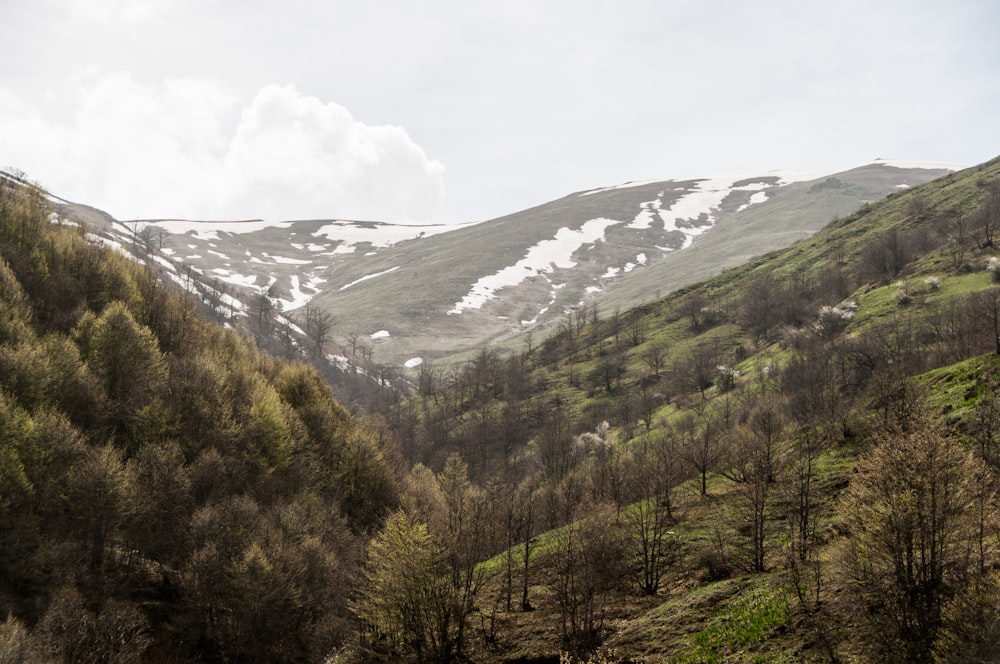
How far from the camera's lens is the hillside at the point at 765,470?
2225 centimetres

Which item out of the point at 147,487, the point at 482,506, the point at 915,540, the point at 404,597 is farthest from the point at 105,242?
the point at 915,540

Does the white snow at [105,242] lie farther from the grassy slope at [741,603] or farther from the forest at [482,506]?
the grassy slope at [741,603]

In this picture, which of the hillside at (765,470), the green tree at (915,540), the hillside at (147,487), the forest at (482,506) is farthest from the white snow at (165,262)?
the green tree at (915,540)

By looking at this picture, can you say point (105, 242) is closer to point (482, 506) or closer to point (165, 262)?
point (165, 262)

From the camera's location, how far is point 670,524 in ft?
141

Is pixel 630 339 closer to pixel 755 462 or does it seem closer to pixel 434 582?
pixel 755 462

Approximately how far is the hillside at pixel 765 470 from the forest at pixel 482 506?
0.70ft

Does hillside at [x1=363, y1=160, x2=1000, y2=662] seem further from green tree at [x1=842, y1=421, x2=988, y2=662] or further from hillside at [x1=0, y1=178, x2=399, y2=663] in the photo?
hillside at [x1=0, y1=178, x2=399, y2=663]

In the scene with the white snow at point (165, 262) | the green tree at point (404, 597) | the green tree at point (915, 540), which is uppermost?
the white snow at point (165, 262)

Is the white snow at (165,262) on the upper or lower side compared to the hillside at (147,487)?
upper

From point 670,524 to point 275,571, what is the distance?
2656cm

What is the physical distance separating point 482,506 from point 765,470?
2062cm

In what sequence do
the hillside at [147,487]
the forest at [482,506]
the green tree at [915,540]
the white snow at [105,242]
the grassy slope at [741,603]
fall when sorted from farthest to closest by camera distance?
the white snow at [105,242], the hillside at [147,487], the grassy slope at [741,603], the forest at [482,506], the green tree at [915,540]

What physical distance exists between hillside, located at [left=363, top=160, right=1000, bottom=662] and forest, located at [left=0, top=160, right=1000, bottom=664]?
0.21 meters
